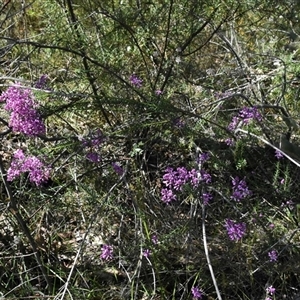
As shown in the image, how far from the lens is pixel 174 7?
2.85 meters

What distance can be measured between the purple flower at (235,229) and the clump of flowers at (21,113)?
795 millimetres

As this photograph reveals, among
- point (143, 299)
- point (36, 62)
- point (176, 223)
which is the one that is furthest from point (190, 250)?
point (36, 62)

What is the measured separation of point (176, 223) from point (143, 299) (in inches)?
13.2

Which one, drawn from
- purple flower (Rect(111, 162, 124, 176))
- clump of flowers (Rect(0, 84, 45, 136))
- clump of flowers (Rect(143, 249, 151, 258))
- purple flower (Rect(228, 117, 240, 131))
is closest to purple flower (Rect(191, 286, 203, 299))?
clump of flowers (Rect(143, 249, 151, 258))

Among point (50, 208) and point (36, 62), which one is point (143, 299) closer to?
point (50, 208)

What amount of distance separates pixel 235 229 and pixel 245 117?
0.49 metres

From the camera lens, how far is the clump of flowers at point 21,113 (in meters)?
2.12

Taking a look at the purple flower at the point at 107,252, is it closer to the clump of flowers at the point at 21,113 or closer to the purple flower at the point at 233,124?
the clump of flowers at the point at 21,113

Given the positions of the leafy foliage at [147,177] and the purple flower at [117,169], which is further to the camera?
the purple flower at [117,169]

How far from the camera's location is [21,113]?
2.14 meters

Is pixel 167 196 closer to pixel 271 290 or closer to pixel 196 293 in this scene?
pixel 196 293

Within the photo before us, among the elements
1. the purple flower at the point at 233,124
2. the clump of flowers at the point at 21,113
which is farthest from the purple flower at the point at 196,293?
the clump of flowers at the point at 21,113

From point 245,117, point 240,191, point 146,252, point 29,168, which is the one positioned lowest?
point 146,252

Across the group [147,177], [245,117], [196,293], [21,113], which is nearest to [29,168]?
[21,113]
